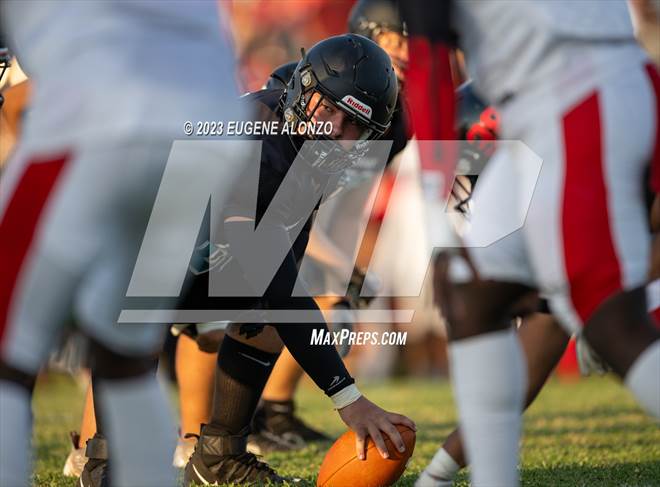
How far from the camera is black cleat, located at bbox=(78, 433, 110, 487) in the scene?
3.28 m

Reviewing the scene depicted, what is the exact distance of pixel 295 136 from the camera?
329 centimetres

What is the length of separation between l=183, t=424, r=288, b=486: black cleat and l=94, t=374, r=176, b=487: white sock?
162cm

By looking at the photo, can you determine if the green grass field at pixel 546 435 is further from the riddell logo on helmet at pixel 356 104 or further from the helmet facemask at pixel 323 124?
the riddell logo on helmet at pixel 356 104

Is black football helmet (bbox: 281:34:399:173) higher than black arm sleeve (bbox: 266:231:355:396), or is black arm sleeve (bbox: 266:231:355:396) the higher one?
black football helmet (bbox: 281:34:399:173)

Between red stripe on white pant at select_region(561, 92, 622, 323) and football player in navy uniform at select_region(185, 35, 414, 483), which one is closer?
red stripe on white pant at select_region(561, 92, 622, 323)

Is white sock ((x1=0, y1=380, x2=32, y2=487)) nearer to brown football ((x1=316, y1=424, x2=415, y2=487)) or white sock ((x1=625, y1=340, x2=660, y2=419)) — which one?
white sock ((x1=625, y1=340, x2=660, y2=419))

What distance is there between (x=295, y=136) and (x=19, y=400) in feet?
4.94

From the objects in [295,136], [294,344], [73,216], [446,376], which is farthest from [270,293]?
[446,376]

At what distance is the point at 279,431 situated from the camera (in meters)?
4.91

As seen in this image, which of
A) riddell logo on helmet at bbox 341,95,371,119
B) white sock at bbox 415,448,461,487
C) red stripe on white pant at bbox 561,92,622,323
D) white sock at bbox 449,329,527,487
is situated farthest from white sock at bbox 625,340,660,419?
riddell logo on helmet at bbox 341,95,371,119

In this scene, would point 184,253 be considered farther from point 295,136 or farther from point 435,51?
point 295,136

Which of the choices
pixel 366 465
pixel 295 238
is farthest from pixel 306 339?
pixel 295 238

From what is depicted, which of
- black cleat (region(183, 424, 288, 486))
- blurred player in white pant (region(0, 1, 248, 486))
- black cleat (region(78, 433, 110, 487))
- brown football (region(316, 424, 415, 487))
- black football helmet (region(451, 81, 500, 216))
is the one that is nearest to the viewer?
blurred player in white pant (region(0, 1, 248, 486))

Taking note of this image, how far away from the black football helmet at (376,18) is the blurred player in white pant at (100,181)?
2907 mm
